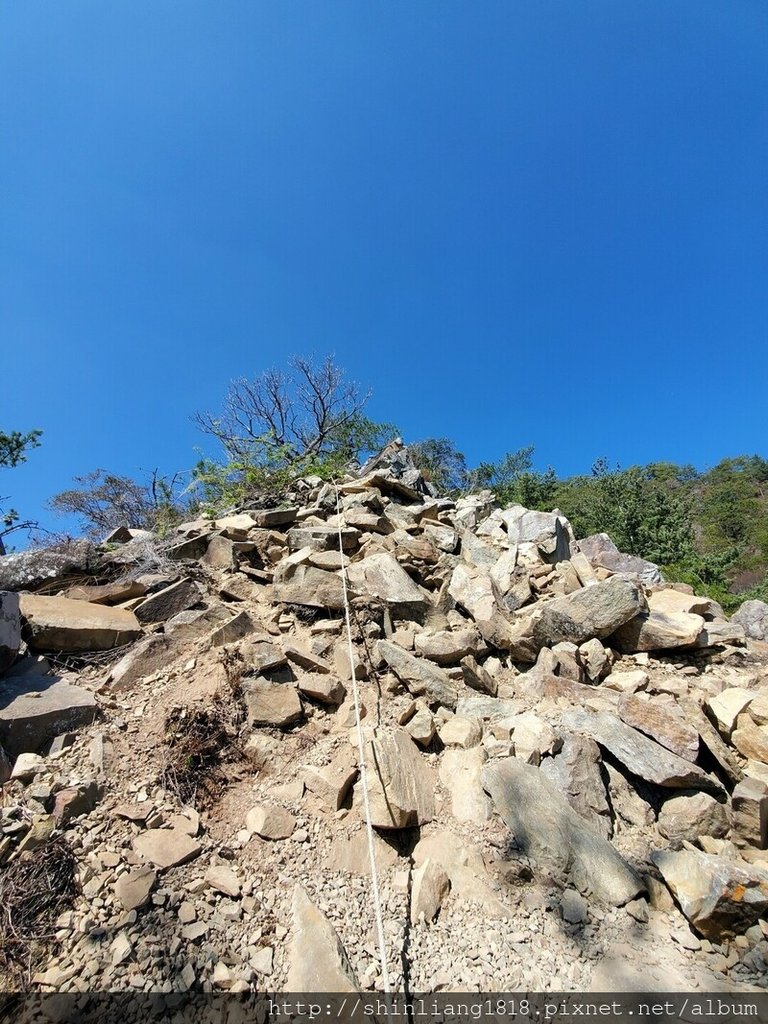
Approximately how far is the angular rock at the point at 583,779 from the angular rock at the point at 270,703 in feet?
6.51

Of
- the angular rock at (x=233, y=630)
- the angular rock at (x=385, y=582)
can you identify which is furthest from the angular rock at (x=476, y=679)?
the angular rock at (x=233, y=630)

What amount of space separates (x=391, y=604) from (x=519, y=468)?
25748mm

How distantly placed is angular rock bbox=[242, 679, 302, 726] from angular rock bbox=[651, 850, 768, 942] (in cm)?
267

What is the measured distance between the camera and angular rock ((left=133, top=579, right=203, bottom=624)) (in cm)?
434

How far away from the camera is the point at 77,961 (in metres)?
1.96

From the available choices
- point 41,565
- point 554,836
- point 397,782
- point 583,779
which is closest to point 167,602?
point 41,565

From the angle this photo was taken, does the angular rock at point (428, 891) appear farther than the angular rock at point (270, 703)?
No

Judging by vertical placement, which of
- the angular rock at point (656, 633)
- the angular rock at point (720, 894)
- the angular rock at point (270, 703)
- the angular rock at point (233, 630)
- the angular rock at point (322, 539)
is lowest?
the angular rock at point (720, 894)

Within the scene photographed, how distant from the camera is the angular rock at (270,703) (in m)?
3.29

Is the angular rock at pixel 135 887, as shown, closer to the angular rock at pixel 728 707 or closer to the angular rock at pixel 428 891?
the angular rock at pixel 428 891

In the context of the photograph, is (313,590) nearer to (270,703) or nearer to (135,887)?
(270,703)

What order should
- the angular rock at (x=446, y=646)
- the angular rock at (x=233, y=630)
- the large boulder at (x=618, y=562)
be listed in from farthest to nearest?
the large boulder at (x=618, y=562)
the angular rock at (x=446, y=646)
the angular rock at (x=233, y=630)

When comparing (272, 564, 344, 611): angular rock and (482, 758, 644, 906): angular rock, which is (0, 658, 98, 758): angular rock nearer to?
(272, 564, 344, 611): angular rock

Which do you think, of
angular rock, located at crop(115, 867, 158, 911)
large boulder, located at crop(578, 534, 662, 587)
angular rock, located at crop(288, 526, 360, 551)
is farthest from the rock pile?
large boulder, located at crop(578, 534, 662, 587)
